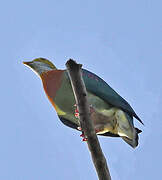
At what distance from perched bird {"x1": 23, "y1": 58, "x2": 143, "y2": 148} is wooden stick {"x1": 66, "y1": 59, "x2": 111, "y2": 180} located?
193 centimetres

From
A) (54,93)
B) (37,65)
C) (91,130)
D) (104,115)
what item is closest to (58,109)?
(54,93)

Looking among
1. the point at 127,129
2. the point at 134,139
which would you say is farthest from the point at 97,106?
the point at 134,139

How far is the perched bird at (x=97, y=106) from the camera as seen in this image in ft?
20.4

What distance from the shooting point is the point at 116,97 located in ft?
21.9

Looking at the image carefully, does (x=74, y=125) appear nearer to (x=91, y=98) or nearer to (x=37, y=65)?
(x=91, y=98)

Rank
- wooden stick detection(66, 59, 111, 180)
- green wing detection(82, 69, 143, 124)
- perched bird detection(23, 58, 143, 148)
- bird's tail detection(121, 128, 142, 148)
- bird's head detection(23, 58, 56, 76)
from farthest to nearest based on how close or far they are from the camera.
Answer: bird's head detection(23, 58, 56, 76) → green wing detection(82, 69, 143, 124) → perched bird detection(23, 58, 143, 148) → bird's tail detection(121, 128, 142, 148) → wooden stick detection(66, 59, 111, 180)

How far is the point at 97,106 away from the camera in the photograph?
658 cm

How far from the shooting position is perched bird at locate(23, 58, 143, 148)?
6230 mm

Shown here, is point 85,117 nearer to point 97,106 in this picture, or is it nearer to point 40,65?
point 97,106

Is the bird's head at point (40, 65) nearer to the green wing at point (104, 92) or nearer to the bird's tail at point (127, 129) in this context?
the green wing at point (104, 92)

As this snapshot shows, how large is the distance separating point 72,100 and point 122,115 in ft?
2.68

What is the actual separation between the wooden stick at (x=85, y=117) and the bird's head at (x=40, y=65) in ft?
11.1

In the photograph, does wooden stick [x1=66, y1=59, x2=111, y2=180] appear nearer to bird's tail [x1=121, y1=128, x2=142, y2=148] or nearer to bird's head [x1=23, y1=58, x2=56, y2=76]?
bird's tail [x1=121, y1=128, x2=142, y2=148]

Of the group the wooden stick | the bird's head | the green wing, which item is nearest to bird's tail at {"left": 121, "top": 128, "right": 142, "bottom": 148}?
the green wing
